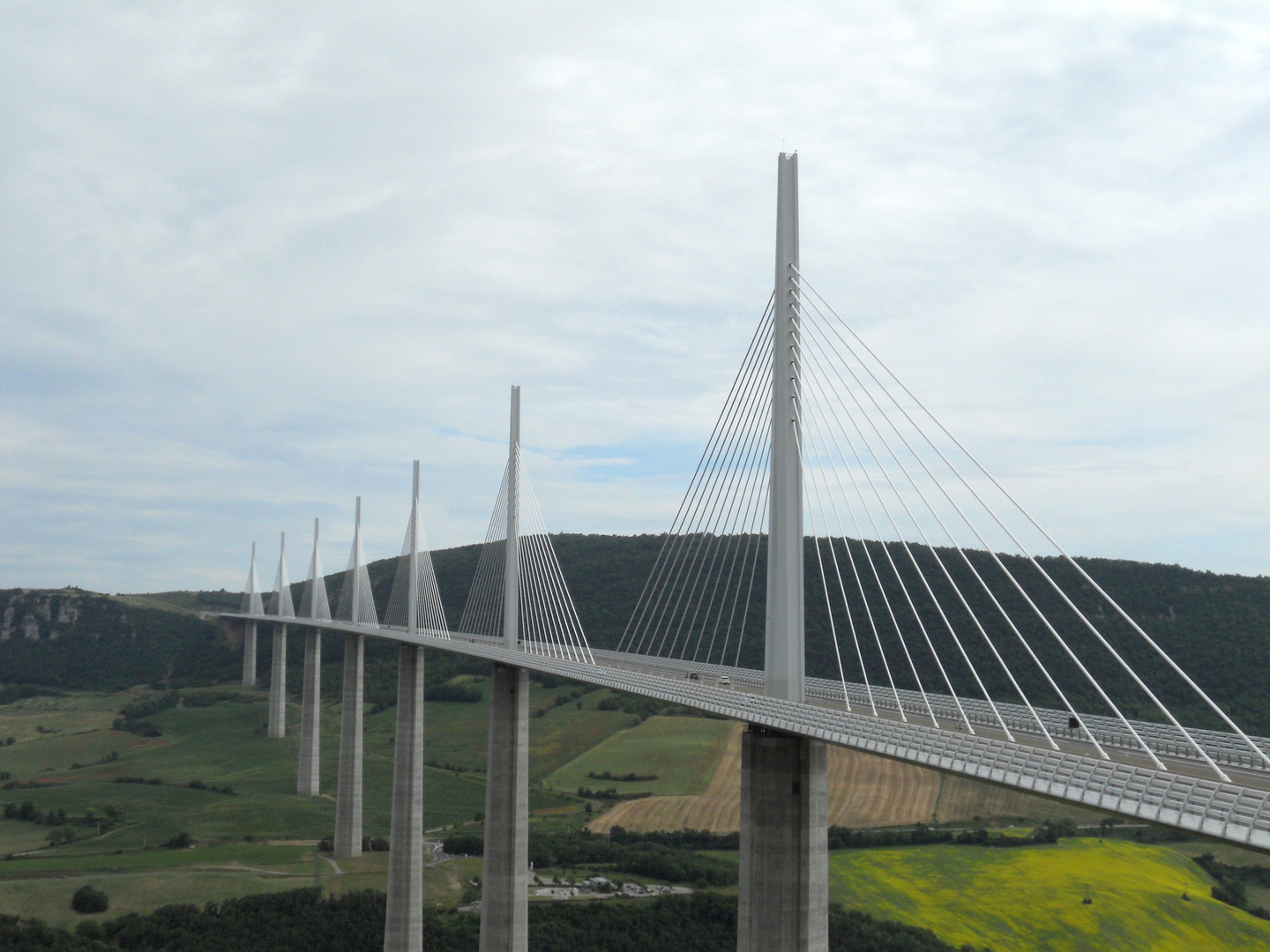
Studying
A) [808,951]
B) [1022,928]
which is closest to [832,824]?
[1022,928]

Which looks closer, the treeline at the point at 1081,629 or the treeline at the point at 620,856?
the treeline at the point at 620,856

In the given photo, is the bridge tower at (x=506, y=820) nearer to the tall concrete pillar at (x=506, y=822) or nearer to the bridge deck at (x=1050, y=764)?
the tall concrete pillar at (x=506, y=822)

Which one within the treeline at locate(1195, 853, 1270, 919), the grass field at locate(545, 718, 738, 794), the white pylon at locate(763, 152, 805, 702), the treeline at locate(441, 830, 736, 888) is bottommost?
the treeline at locate(1195, 853, 1270, 919)

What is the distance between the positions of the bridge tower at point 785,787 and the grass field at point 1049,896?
86.5 ft

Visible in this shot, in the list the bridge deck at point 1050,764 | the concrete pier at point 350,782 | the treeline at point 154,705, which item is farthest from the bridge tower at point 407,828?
the treeline at point 154,705

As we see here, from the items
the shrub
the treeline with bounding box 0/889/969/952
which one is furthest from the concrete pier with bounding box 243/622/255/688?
the treeline with bounding box 0/889/969/952

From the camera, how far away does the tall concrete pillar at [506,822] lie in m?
31.1

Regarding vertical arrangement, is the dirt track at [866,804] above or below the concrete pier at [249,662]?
below

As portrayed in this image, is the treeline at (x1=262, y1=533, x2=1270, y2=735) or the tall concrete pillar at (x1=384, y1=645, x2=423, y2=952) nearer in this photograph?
the tall concrete pillar at (x1=384, y1=645, x2=423, y2=952)

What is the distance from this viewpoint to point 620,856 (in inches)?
1756

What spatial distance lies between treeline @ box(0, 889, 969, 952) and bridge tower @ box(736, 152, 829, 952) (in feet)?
68.6

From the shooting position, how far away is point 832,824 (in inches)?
2004

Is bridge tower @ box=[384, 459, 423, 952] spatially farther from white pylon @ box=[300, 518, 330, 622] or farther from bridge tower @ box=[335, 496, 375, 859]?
white pylon @ box=[300, 518, 330, 622]

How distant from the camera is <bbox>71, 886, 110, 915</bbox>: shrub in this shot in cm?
3730
